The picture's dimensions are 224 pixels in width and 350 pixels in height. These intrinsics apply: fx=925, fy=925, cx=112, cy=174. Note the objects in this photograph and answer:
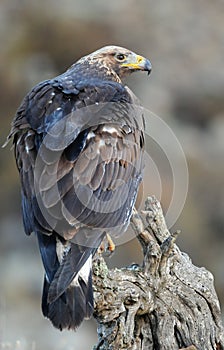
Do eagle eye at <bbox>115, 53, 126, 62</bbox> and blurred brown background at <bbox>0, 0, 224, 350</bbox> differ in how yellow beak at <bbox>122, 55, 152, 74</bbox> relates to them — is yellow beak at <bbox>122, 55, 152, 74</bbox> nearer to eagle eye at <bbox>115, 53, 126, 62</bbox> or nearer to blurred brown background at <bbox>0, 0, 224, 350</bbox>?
eagle eye at <bbox>115, 53, 126, 62</bbox>

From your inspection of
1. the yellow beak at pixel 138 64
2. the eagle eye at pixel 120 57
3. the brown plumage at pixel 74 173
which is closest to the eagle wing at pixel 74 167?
the brown plumage at pixel 74 173

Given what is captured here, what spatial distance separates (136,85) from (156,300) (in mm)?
15390

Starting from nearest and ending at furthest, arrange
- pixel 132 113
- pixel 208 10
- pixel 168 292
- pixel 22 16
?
pixel 168 292
pixel 132 113
pixel 22 16
pixel 208 10

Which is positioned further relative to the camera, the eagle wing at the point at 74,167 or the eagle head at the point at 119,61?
the eagle head at the point at 119,61

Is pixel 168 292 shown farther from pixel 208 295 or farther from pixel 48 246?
pixel 48 246

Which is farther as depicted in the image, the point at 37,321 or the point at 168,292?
the point at 37,321

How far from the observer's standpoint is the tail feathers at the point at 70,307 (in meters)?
5.52

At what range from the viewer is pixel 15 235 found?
17828 mm

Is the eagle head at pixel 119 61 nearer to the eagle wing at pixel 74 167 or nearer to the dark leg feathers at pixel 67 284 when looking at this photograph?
the eagle wing at pixel 74 167

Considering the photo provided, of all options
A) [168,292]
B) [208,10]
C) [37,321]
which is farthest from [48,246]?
[208,10]

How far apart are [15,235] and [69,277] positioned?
40.8ft

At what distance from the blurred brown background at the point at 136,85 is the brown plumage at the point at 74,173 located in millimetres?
6029

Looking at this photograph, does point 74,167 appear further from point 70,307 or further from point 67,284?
point 70,307

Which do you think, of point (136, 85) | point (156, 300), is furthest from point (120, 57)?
point (136, 85)
